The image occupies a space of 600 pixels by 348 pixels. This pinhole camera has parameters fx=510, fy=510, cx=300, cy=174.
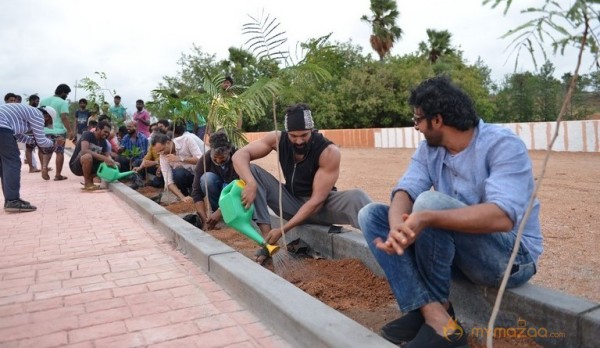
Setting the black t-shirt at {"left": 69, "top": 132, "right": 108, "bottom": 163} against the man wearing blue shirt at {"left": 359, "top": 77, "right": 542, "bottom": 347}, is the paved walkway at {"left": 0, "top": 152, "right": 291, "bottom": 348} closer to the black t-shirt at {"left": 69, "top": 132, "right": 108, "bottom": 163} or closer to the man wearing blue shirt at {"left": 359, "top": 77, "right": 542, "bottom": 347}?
the man wearing blue shirt at {"left": 359, "top": 77, "right": 542, "bottom": 347}

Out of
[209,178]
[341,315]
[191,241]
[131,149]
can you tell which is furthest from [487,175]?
[131,149]

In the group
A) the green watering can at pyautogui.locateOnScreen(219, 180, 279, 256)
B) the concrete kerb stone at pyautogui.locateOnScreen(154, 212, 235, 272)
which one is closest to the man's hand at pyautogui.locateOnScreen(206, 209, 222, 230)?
the concrete kerb stone at pyautogui.locateOnScreen(154, 212, 235, 272)

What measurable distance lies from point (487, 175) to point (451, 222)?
0.43m

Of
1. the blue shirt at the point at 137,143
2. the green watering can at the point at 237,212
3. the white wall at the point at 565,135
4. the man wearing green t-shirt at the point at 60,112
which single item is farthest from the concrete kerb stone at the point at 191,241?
the white wall at the point at 565,135

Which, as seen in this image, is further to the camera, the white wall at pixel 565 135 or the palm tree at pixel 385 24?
the palm tree at pixel 385 24

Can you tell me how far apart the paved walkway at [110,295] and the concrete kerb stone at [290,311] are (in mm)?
83

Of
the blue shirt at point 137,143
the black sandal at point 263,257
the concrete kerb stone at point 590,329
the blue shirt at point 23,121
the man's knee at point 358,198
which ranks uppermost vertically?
the blue shirt at point 23,121

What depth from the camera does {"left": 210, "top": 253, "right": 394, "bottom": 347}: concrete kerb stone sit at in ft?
7.05

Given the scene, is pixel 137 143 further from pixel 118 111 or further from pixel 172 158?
pixel 172 158

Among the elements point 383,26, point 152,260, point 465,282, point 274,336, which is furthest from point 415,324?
point 383,26

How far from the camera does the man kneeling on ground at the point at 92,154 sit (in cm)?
925

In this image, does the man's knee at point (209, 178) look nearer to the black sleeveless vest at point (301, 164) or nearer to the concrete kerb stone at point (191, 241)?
the concrete kerb stone at point (191, 241)

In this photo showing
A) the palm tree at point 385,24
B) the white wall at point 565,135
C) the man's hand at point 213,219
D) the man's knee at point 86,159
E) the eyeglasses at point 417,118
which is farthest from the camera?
the palm tree at point 385,24

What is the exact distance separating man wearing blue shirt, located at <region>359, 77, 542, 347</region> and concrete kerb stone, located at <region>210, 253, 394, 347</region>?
24cm
